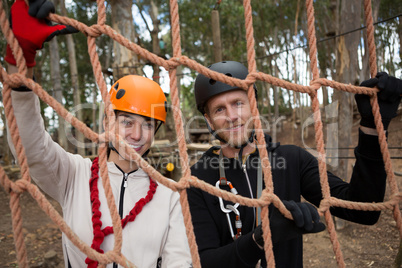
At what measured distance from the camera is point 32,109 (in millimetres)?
1114

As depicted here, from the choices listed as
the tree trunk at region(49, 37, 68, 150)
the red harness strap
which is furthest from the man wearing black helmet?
the tree trunk at region(49, 37, 68, 150)

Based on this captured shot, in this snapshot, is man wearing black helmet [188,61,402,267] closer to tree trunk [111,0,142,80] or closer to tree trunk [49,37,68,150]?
tree trunk [111,0,142,80]

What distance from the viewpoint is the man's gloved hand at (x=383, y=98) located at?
126 centimetres

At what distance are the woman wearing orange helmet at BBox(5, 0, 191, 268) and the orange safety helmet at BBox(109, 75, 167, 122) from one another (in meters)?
0.19

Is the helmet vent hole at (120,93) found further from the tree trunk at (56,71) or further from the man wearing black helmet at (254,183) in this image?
the tree trunk at (56,71)

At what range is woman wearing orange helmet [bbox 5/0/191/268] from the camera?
45.1 inches

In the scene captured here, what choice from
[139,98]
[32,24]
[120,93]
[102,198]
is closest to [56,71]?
[120,93]

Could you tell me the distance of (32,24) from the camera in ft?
3.37

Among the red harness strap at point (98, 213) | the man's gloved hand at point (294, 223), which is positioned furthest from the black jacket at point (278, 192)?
the red harness strap at point (98, 213)

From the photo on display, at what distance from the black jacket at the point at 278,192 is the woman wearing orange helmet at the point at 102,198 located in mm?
135

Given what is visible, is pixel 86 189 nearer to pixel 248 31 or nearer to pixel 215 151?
pixel 215 151

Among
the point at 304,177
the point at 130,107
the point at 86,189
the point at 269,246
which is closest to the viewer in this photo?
the point at 269,246

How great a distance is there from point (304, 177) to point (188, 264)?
0.82m

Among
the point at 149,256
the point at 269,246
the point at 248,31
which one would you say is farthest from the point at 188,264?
the point at 248,31
